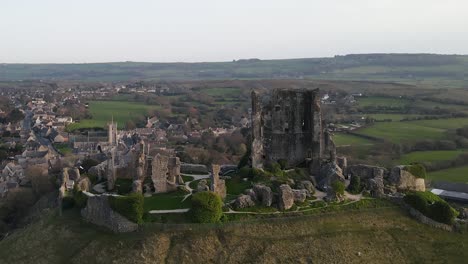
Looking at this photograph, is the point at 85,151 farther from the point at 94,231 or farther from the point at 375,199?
the point at 375,199

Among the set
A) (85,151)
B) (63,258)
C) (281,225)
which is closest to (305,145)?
(281,225)

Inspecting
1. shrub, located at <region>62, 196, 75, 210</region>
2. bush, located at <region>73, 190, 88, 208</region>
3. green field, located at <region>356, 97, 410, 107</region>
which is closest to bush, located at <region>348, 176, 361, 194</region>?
bush, located at <region>73, 190, 88, 208</region>

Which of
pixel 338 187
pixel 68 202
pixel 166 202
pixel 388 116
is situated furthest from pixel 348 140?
pixel 68 202

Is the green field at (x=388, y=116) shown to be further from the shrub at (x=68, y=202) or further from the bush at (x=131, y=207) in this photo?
the bush at (x=131, y=207)

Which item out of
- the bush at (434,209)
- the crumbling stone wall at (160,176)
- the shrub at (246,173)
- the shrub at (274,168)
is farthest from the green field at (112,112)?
the bush at (434,209)

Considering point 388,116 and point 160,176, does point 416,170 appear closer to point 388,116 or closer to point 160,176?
point 160,176
